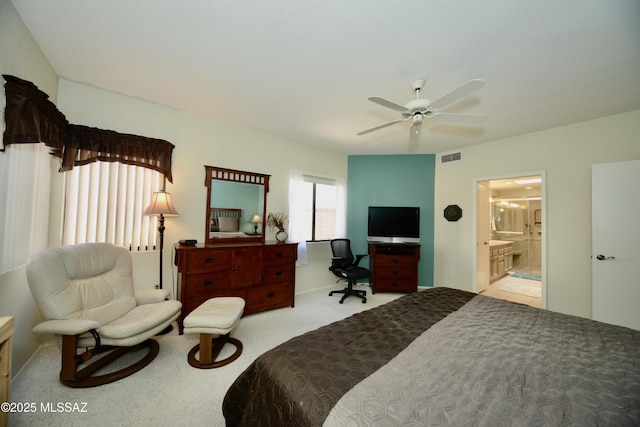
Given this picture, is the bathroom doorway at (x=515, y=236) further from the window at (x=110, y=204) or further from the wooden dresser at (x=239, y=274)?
the window at (x=110, y=204)

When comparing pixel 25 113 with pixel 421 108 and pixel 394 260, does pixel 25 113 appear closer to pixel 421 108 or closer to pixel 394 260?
pixel 421 108

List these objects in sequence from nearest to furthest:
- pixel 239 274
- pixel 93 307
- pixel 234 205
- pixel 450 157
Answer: pixel 93 307, pixel 239 274, pixel 234 205, pixel 450 157

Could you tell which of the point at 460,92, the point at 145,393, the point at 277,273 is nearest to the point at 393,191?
Result: the point at 277,273

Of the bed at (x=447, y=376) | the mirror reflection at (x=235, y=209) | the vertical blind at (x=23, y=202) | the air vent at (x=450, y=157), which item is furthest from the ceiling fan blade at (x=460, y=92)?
the vertical blind at (x=23, y=202)

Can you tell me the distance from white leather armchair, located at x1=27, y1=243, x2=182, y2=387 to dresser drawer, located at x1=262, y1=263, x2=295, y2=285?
3.77ft

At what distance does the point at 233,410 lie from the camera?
122cm

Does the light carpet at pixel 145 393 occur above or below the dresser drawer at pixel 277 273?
below

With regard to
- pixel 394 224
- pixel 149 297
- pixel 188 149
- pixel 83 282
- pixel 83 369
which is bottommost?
pixel 83 369

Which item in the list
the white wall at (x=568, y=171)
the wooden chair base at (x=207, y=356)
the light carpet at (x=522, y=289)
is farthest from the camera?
the light carpet at (x=522, y=289)

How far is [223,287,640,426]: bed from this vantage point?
0.81 meters

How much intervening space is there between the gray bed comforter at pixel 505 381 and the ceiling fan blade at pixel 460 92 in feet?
5.32

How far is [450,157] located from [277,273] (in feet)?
12.1

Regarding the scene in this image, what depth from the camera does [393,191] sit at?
15.1ft

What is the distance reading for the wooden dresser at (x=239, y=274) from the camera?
2583 millimetres
